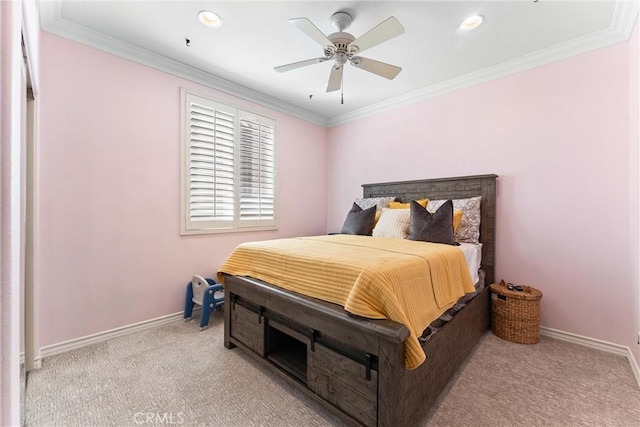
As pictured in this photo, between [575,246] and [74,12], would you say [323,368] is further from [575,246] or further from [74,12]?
[74,12]

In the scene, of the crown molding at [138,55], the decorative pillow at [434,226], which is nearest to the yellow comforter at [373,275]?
the decorative pillow at [434,226]

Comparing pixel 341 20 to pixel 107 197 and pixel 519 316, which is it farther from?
pixel 519 316

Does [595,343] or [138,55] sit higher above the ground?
[138,55]

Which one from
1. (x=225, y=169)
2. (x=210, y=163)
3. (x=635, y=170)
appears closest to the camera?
(x=635, y=170)

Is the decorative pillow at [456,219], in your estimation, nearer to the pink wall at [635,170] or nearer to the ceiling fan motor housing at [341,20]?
the pink wall at [635,170]

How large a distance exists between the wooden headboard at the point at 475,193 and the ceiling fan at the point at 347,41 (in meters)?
1.46

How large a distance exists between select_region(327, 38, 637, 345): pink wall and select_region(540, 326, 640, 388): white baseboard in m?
0.04

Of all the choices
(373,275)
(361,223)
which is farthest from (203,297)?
(373,275)

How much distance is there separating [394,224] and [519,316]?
1321 millimetres

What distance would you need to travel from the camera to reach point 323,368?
1.53 meters

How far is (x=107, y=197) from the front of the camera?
2.37 m

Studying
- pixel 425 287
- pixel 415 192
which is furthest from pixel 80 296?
pixel 415 192

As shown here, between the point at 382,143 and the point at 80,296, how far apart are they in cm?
368

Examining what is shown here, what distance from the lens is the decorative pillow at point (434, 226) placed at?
94.5 inches
